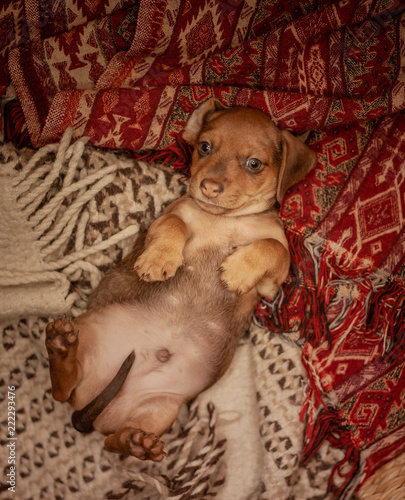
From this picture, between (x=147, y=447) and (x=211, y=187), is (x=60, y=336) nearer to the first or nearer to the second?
(x=147, y=447)

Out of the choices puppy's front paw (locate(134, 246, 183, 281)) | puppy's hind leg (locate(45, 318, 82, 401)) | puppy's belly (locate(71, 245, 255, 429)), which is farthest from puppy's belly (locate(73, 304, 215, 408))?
puppy's front paw (locate(134, 246, 183, 281))

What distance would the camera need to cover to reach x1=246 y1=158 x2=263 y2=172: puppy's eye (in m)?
2.97

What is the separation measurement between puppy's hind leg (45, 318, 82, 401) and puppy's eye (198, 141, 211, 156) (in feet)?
4.46

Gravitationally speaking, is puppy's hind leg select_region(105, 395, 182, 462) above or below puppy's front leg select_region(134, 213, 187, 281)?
below

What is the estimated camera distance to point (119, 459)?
10.2ft

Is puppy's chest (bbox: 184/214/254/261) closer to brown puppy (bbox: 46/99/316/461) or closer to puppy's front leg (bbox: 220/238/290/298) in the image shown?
brown puppy (bbox: 46/99/316/461)

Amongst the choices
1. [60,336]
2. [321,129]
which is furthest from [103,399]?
[321,129]

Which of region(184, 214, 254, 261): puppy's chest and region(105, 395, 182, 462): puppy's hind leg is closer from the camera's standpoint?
region(105, 395, 182, 462): puppy's hind leg

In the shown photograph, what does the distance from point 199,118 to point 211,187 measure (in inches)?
32.2

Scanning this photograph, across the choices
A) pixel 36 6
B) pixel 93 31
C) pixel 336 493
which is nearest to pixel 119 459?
pixel 336 493

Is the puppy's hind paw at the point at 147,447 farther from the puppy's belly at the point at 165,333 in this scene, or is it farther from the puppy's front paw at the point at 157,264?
the puppy's front paw at the point at 157,264

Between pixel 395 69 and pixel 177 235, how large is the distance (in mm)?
2004

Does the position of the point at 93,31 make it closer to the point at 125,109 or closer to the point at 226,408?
the point at 125,109

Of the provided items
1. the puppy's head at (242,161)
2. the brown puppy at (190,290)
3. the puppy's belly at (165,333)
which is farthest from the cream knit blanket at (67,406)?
the puppy's head at (242,161)
